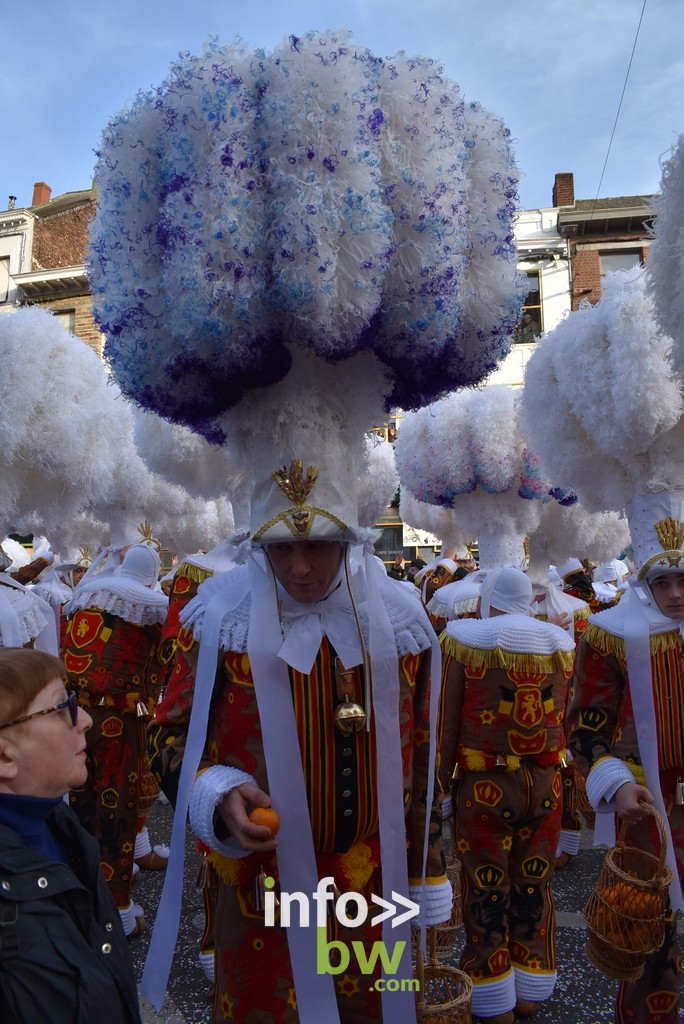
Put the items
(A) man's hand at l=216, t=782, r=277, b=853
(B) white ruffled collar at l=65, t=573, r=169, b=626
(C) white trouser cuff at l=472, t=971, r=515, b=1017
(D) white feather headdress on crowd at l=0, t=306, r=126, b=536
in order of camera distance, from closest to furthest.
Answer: (A) man's hand at l=216, t=782, r=277, b=853
(C) white trouser cuff at l=472, t=971, r=515, b=1017
(D) white feather headdress on crowd at l=0, t=306, r=126, b=536
(B) white ruffled collar at l=65, t=573, r=169, b=626

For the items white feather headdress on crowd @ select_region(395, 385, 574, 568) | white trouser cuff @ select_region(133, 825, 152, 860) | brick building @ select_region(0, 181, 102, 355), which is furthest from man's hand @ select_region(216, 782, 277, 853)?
brick building @ select_region(0, 181, 102, 355)

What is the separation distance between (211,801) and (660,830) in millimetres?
1550

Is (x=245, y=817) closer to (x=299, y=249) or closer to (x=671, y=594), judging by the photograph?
(x=299, y=249)

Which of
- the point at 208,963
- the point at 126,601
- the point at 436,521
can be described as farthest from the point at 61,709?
the point at 436,521

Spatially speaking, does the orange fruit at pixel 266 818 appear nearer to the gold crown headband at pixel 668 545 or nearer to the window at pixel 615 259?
the gold crown headband at pixel 668 545

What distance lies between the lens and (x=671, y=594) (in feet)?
9.62

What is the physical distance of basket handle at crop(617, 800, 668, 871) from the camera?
2.32 m

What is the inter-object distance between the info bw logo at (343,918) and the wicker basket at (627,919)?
0.73 m

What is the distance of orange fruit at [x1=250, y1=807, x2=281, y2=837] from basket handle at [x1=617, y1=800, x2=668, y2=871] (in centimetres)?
130

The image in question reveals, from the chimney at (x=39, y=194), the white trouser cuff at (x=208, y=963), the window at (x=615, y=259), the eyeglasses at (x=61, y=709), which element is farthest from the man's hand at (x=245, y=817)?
the chimney at (x=39, y=194)

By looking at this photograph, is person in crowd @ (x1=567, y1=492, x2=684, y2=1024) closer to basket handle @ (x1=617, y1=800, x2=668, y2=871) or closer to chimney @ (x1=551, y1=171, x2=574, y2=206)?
basket handle @ (x1=617, y1=800, x2=668, y2=871)

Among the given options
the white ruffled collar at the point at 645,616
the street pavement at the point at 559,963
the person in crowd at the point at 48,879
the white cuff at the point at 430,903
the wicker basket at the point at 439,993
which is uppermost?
the white ruffled collar at the point at 645,616

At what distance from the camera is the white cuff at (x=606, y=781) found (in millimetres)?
2633

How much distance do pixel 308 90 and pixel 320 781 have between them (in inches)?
64.4
